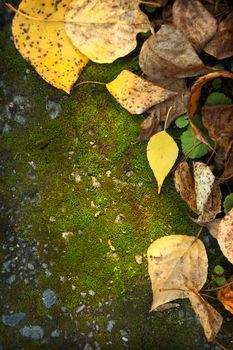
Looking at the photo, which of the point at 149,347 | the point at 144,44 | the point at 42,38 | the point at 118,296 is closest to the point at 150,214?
the point at 118,296

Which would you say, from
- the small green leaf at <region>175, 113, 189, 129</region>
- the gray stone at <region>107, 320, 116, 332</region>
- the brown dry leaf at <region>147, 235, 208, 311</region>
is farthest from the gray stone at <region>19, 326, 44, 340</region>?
the small green leaf at <region>175, 113, 189, 129</region>

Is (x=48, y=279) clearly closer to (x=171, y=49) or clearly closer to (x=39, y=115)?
(x=39, y=115)

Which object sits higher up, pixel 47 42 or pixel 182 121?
pixel 47 42

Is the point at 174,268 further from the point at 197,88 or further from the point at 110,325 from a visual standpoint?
the point at 197,88

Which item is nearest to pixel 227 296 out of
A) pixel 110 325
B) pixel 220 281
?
pixel 220 281

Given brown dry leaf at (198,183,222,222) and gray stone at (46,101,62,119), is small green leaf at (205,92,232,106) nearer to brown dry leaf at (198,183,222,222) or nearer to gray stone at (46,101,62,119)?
→ brown dry leaf at (198,183,222,222)

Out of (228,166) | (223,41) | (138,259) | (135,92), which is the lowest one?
(138,259)

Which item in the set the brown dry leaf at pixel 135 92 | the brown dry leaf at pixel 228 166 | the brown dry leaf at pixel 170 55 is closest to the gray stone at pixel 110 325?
the brown dry leaf at pixel 228 166
